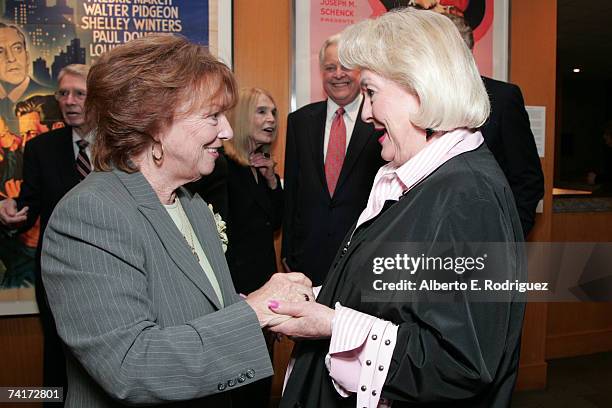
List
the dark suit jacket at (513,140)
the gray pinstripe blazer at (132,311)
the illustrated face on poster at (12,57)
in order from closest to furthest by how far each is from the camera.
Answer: the gray pinstripe blazer at (132,311) → the dark suit jacket at (513,140) → the illustrated face on poster at (12,57)

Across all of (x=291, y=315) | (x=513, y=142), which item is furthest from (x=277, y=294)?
(x=513, y=142)

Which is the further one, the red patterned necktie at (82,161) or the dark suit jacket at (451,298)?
the red patterned necktie at (82,161)

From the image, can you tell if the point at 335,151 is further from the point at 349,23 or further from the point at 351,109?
the point at 349,23

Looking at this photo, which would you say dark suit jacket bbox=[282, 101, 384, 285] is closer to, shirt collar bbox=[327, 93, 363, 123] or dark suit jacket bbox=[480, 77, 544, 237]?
shirt collar bbox=[327, 93, 363, 123]

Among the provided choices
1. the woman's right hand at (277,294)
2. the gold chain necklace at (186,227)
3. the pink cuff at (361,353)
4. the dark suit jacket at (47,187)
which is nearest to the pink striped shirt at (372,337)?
the pink cuff at (361,353)

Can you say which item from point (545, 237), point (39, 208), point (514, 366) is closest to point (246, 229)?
point (39, 208)

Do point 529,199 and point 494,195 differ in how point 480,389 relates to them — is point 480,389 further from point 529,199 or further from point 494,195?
point 529,199

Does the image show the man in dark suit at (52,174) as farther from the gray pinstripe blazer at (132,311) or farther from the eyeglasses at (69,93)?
the gray pinstripe blazer at (132,311)

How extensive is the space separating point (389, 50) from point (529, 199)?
1890mm

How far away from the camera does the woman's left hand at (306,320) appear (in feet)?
4.50

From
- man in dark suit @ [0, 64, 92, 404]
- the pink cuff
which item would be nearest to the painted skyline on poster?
man in dark suit @ [0, 64, 92, 404]

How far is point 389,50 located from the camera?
1464mm

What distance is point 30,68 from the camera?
3.14m

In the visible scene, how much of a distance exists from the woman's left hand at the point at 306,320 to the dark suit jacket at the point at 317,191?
5.81 ft
